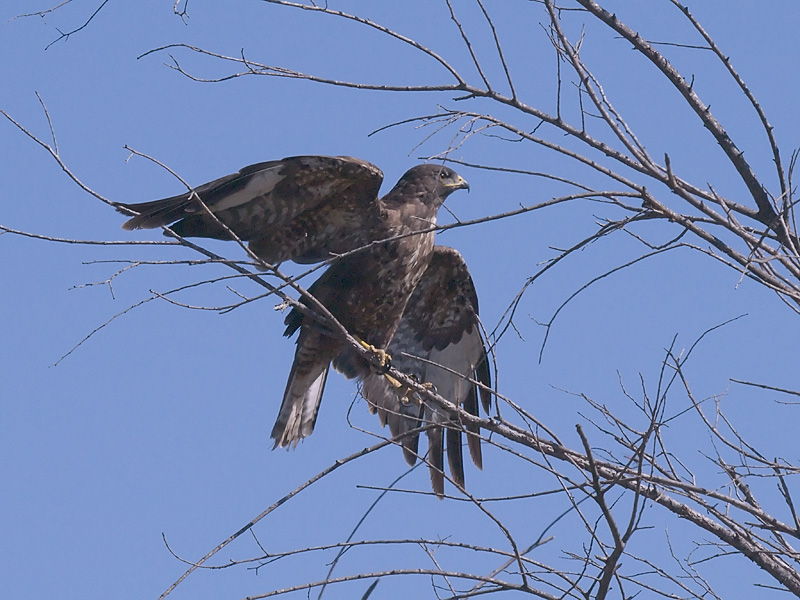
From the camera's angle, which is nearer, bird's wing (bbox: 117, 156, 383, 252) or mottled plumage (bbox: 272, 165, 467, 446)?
bird's wing (bbox: 117, 156, 383, 252)

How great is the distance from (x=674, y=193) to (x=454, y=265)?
13.0 ft

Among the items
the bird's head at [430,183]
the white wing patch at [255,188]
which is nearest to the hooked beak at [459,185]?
the bird's head at [430,183]

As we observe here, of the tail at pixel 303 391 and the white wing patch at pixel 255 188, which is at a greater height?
the white wing patch at pixel 255 188

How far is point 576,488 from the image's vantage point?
3023 millimetres

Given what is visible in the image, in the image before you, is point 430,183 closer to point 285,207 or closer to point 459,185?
point 459,185

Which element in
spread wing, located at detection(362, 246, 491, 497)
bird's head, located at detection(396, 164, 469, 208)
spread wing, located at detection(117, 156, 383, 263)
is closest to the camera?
spread wing, located at detection(117, 156, 383, 263)

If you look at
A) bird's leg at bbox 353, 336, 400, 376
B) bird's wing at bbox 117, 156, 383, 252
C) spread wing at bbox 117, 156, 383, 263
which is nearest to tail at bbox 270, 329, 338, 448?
bird's leg at bbox 353, 336, 400, 376

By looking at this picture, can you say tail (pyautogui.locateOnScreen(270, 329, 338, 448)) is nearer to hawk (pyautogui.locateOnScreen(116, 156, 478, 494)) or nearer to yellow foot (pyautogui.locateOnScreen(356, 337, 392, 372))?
hawk (pyautogui.locateOnScreen(116, 156, 478, 494))

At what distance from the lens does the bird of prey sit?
543 cm

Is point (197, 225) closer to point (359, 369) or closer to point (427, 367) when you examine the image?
point (359, 369)

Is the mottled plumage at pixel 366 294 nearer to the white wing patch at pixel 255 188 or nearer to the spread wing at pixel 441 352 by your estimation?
the spread wing at pixel 441 352

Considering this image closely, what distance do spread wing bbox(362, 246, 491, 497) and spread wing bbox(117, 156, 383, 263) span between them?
1.02 metres

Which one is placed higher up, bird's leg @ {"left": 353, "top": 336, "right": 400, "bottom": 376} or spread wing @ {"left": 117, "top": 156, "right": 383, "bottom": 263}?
spread wing @ {"left": 117, "top": 156, "right": 383, "bottom": 263}

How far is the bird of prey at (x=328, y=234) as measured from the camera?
543cm
